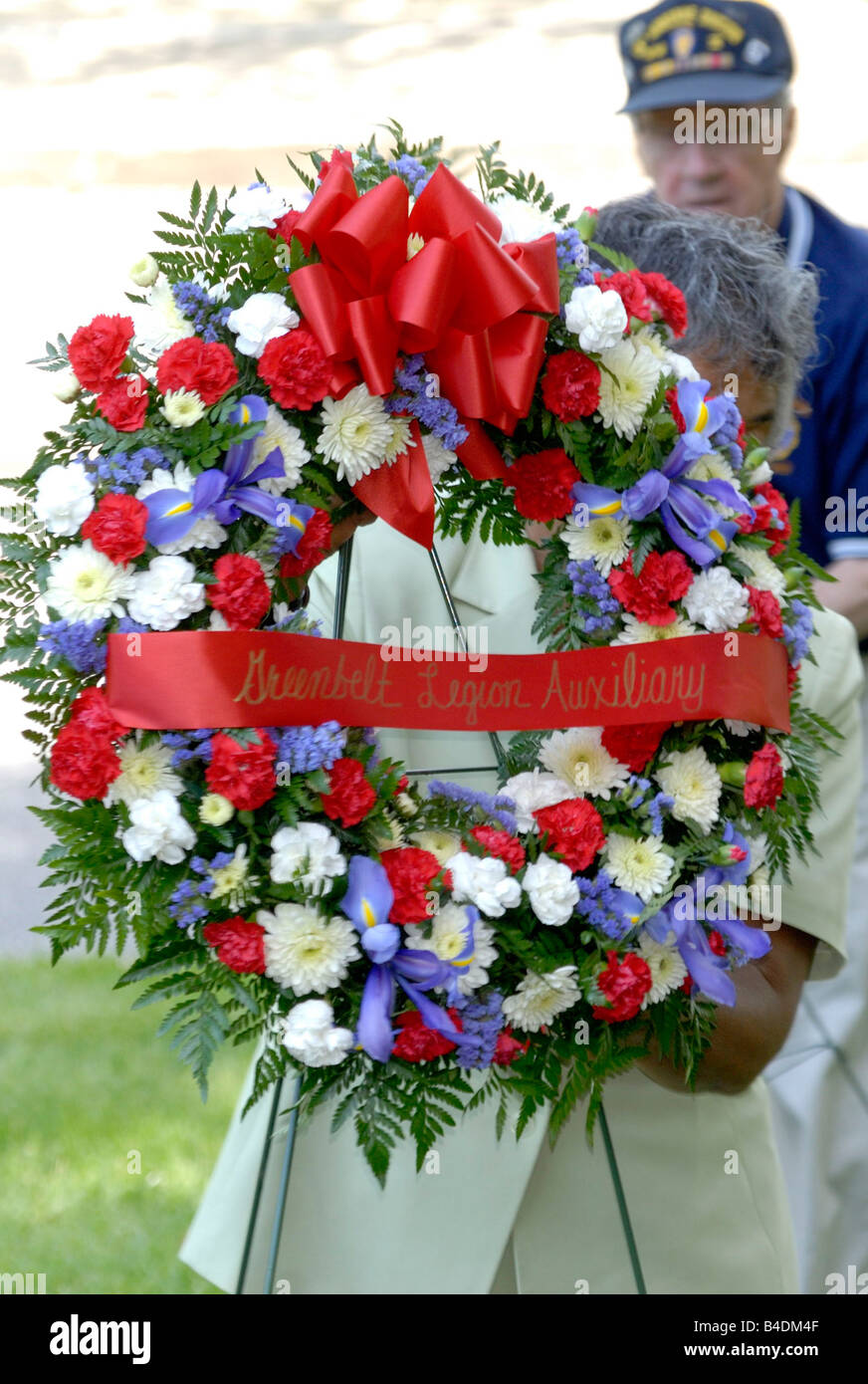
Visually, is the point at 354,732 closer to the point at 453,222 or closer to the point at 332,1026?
the point at 332,1026

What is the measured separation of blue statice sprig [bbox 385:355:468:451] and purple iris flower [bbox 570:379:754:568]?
0.52ft

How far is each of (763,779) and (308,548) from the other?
1.64 ft

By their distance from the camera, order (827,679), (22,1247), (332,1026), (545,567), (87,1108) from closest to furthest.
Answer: (332,1026) < (545,567) < (827,679) < (22,1247) < (87,1108)

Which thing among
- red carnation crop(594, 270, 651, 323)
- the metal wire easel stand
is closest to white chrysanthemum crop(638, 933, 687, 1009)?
the metal wire easel stand

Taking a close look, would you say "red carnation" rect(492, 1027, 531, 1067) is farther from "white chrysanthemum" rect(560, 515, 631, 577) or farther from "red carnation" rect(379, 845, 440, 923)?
"white chrysanthemum" rect(560, 515, 631, 577)

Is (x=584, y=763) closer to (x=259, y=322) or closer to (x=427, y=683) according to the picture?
(x=427, y=683)

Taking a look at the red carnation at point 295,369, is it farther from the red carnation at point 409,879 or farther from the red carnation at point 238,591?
the red carnation at point 409,879

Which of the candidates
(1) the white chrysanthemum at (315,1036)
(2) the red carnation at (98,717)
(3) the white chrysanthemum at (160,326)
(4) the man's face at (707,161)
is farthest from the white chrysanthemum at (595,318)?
(4) the man's face at (707,161)

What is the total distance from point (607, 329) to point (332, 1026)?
2.34 feet

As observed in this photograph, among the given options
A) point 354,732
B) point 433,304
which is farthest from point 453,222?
point 354,732

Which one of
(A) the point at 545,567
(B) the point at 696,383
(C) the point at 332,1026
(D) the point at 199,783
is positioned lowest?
(C) the point at 332,1026

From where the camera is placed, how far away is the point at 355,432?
1.37 m

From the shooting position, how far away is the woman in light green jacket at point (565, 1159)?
1.53 m

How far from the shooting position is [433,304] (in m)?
1.33
